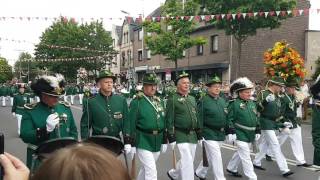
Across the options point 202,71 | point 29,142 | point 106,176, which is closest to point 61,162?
point 106,176

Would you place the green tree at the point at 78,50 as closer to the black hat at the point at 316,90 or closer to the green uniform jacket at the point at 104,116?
the green uniform jacket at the point at 104,116

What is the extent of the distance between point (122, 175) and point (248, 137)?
7.26 m

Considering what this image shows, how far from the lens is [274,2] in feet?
76.5

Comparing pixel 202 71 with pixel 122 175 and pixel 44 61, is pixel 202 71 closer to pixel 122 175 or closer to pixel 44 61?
pixel 44 61

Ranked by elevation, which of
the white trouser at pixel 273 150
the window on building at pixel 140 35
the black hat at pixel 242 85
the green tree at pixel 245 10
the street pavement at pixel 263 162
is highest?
the window on building at pixel 140 35

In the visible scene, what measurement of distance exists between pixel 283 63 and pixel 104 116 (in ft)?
24.9

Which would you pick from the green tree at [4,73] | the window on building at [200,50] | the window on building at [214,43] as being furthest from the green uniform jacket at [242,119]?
the green tree at [4,73]

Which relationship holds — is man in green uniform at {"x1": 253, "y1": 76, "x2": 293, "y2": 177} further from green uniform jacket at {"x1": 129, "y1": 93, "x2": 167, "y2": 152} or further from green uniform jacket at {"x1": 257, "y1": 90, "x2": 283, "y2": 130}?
green uniform jacket at {"x1": 129, "y1": 93, "x2": 167, "y2": 152}

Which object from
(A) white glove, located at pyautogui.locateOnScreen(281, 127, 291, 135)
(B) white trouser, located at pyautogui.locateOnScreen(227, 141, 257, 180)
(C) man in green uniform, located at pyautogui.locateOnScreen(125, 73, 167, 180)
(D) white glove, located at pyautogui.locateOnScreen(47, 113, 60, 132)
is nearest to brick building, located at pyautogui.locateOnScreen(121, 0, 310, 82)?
(A) white glove, located at pyautogui.locateOnScreen(281, 127, 291, 135)

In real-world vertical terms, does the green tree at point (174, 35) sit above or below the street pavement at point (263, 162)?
above

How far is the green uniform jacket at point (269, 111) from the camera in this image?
9508 mm

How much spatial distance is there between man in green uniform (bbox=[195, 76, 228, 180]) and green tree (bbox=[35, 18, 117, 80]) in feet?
144

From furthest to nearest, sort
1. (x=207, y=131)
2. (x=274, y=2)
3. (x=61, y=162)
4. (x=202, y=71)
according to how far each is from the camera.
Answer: (x=202, y=71) → (x=274, y=2) → (x=207, y=131) → (x=61, y=162)

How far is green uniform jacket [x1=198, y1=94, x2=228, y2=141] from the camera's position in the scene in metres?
8.15
